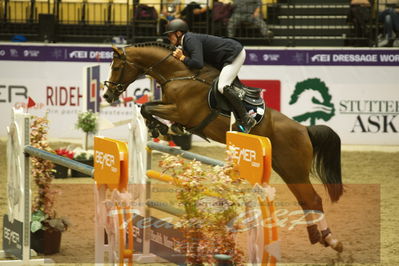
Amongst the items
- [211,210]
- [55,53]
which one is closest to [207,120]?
[211,210]

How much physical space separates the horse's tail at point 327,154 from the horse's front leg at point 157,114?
4.61ft

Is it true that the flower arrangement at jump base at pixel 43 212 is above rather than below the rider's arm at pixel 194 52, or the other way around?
below

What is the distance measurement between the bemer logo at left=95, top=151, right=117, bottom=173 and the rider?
2.92 meters

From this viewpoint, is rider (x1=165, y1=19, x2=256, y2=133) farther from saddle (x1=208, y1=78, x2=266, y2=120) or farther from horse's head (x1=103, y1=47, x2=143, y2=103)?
horse's head (x1=103, y1=47, x2=143, y2=103)

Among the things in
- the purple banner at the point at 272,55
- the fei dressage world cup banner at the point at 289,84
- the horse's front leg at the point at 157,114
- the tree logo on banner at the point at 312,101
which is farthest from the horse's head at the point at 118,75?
the tree logo on banner at the point at 312,101

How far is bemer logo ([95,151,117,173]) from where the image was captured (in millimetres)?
4352

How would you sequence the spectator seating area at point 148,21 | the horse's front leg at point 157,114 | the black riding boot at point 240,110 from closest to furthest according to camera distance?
1. the horse's front leg at point 157,114
2. the black riding boot at point 240,110
3. the spectator seating area at point 148,21

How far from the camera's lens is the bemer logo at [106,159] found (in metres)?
4.35

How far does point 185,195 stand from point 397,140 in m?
10.1

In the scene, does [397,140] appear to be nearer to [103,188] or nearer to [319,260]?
[319,260]

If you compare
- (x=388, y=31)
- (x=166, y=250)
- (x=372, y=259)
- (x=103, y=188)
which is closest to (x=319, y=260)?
Answer: (x=372, y=259)

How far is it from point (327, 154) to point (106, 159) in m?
3.59

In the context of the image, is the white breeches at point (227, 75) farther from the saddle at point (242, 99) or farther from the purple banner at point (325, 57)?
the purple banner at point (325, 57)

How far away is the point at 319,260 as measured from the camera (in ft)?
21.5
